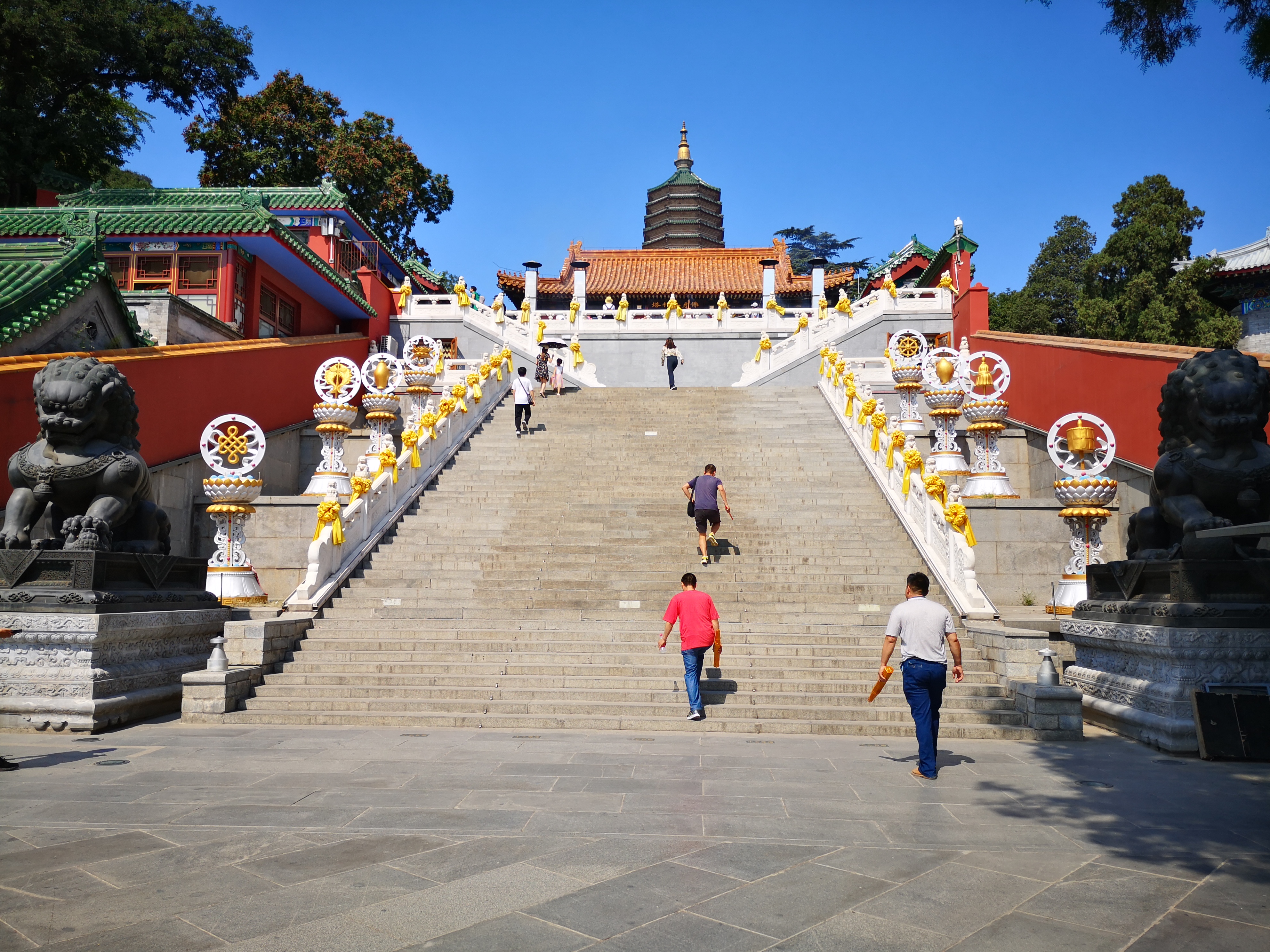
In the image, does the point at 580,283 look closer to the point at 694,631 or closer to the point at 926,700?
the point at 694,631

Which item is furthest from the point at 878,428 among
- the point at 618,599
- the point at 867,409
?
the point at 618,599

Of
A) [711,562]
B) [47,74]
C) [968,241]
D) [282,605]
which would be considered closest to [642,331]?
[968,241]

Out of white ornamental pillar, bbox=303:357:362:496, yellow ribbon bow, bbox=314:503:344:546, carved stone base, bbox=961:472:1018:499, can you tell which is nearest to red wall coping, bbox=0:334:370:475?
white ornamental pillar, bbox=303:357:362:496

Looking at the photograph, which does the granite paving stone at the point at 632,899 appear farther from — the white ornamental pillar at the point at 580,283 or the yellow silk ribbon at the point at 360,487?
the white ornamental pillar at the point at 580,283

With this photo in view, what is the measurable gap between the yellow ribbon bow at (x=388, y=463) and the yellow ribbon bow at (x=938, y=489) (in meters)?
7.32

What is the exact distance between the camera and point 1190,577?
302 inches

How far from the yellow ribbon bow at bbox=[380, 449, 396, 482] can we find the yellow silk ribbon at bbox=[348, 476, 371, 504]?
2.80 ft

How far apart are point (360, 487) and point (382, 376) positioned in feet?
13.8

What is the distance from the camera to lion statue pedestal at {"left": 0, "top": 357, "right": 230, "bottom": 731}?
7.70 meters

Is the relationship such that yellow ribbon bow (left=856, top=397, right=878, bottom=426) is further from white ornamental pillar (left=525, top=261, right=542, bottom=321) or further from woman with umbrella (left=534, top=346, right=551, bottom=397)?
white ornamental pillar (left=525, top=261, right=542, bottom=321)

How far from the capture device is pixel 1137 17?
5574 millimetres

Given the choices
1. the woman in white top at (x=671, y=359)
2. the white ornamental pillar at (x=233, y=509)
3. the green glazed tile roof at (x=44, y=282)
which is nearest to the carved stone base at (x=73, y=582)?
the white ornamental pillar at (x=233, y=509)

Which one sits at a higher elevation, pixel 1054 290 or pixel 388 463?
pixel 1054 290

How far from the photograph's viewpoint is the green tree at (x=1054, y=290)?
32344 millimetres
